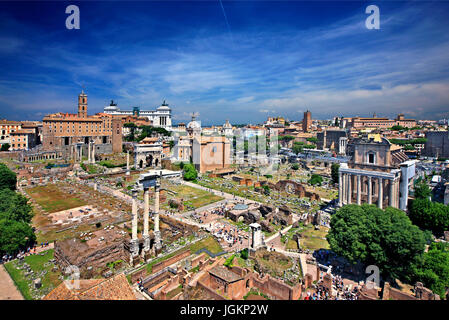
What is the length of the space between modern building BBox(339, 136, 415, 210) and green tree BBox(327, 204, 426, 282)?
11.1 m

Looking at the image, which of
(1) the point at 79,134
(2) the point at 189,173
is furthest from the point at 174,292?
(1) the point at 79,134

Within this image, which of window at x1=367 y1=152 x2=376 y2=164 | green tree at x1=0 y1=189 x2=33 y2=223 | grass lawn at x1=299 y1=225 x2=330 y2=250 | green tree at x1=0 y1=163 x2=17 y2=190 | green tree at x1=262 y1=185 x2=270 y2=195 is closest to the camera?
green tree at x1=0 y1=189 x2=33 y2=223

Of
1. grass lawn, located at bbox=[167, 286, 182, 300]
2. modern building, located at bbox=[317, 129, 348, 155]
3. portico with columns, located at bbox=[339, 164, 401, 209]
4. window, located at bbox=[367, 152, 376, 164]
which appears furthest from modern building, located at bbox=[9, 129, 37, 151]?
modern building, located at bbox=[317, 129, 348, 155]

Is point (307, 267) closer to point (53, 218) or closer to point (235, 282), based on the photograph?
point (235, 282)

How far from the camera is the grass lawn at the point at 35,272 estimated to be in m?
16.5

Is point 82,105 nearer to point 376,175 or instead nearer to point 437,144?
point 376,175

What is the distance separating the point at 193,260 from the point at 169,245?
14.3 feet

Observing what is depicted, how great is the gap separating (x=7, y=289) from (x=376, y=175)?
3515cm

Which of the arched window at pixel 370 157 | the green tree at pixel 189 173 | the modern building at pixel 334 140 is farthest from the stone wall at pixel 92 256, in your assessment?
the modern building at pixel 334 140

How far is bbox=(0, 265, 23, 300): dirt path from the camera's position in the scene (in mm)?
15879

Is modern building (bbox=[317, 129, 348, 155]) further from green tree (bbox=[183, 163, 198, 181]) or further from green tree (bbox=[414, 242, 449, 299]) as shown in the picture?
green tree (bbox=[414, 242, 449, 299])

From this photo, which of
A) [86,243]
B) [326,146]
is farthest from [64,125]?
[326,146]
